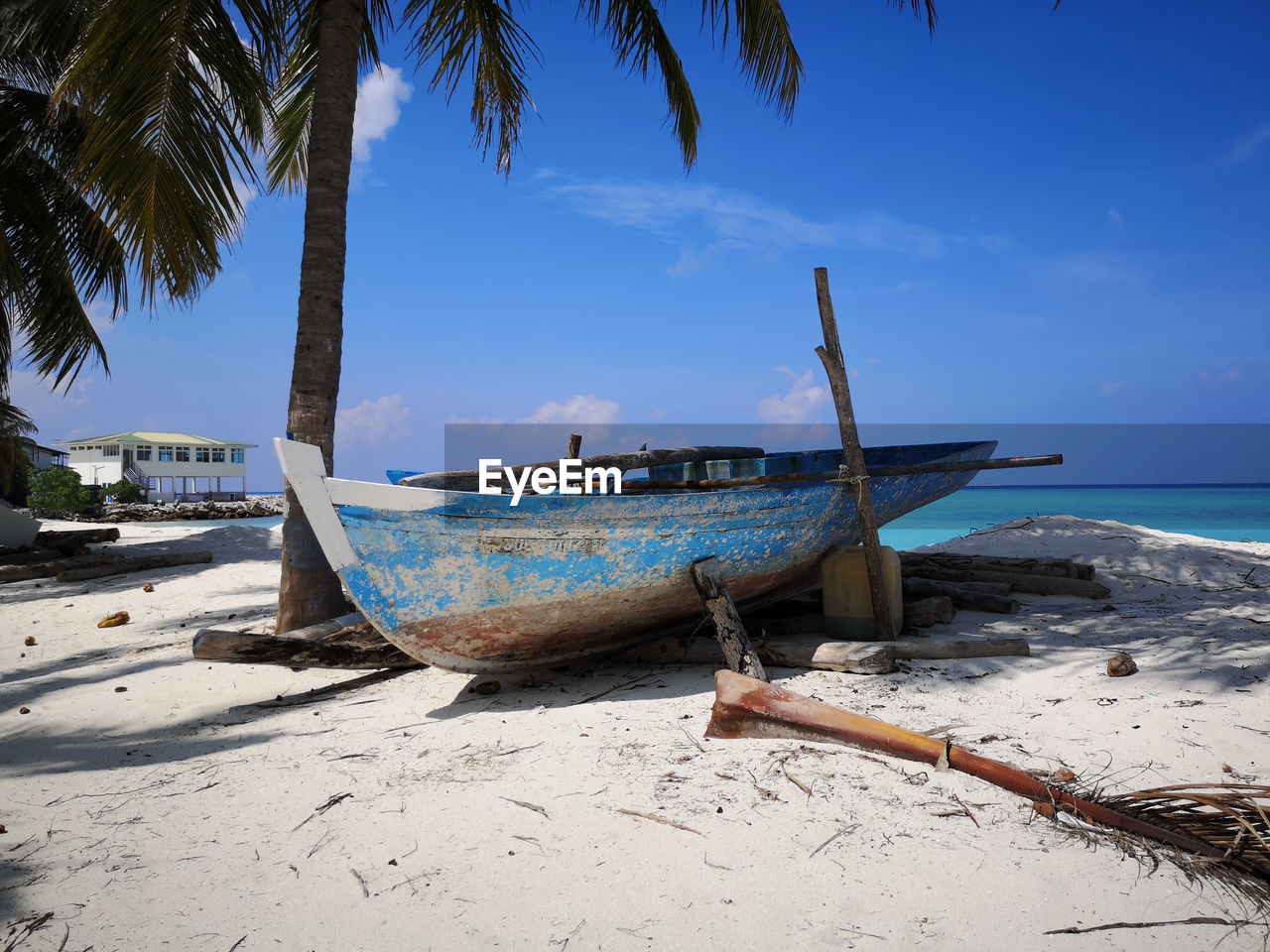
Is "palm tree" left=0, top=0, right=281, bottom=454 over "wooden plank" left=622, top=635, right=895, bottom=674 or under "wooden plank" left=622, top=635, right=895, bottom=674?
over

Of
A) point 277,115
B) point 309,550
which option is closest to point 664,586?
point 309,550

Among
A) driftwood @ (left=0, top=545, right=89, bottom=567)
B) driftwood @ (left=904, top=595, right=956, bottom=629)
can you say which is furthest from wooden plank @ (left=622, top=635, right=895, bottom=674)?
driftwood @ (left=0, top=545, right=89, bottom=567)

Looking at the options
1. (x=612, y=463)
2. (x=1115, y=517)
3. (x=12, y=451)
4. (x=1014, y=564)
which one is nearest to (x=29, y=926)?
(x=612, y=463)

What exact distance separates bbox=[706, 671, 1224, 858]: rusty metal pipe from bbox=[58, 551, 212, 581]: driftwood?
875 cm

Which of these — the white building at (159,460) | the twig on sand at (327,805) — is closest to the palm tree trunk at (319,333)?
the twig on sand at (327,805)

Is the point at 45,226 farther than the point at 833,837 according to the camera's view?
Yes

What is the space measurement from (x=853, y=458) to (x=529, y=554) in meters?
2.55

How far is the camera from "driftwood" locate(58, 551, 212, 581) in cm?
859

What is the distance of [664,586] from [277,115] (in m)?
7.74

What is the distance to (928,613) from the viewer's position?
518 centimetres

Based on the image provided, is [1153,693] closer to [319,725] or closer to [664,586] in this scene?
[664,586]

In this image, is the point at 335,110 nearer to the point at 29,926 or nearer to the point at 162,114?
the point at 162,114

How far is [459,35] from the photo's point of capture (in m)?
7.16

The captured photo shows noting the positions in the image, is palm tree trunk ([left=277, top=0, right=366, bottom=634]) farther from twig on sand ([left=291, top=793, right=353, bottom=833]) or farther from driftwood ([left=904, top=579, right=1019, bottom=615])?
driftwood ([left=904, top=579, right=1019, bottom=615])
